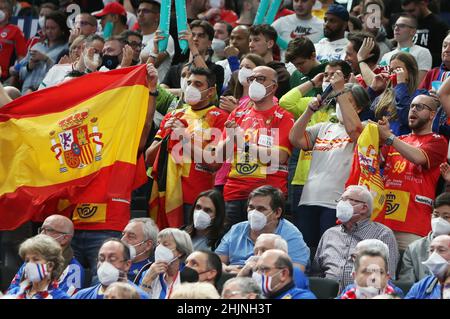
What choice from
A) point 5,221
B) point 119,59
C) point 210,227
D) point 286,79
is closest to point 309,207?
point 210,227

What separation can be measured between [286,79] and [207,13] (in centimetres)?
322

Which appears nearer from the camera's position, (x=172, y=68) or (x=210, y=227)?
(x=210, y=227)

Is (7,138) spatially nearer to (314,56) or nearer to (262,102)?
(262,102)

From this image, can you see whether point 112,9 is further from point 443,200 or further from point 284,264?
point 284,264

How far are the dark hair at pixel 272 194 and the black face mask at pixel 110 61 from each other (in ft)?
12.0

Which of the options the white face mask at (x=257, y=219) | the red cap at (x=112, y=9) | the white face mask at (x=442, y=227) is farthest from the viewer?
the red cap at (x=112, y=9)

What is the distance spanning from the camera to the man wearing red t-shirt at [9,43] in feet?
52.9

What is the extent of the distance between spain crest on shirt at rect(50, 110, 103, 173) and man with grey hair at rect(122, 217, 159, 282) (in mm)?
991

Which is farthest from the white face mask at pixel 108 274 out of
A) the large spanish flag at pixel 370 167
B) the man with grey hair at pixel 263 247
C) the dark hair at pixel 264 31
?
the dark hair at pixel 264 31

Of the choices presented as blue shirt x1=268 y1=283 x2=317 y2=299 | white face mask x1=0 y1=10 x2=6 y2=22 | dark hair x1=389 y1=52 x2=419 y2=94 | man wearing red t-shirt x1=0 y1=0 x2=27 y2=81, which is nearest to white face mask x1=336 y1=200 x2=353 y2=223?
blue shirt x1=268 y1=283 x2=317 y2=299

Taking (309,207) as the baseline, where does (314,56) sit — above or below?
above

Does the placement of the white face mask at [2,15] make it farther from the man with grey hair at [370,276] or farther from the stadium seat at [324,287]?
the man with grey hair at [370,276]

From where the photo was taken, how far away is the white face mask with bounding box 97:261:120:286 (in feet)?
31.6

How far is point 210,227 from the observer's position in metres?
10.9
